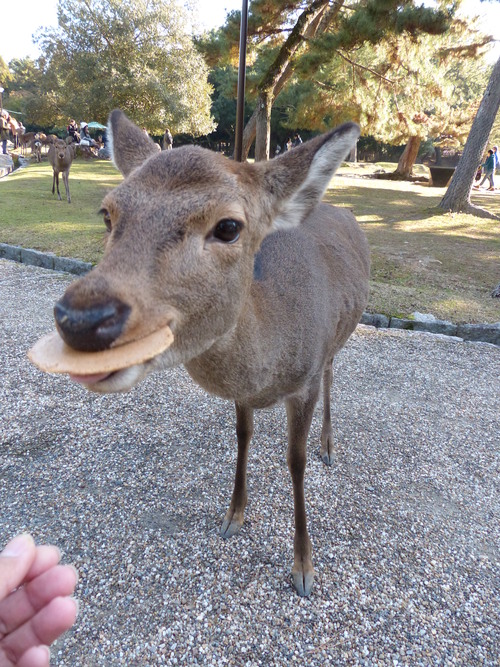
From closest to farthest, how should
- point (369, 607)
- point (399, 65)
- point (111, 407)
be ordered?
point (369, 607)
point (111, 407)
point (399, 65)

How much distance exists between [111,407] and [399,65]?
12811 millimetres

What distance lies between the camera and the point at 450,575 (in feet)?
7.80

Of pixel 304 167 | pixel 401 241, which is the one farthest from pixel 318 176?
pixel 401 241

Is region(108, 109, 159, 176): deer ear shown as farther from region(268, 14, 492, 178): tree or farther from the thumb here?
region(268, 14, 492, 178): tree

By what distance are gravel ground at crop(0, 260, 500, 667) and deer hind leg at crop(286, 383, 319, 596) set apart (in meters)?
0.07

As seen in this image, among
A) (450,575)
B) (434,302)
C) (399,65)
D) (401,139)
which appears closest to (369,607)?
(450,575)

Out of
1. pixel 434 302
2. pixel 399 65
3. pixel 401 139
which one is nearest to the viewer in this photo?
pixel 434 302

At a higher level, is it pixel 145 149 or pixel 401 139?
pixel 401 139

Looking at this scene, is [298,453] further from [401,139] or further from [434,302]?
[401,139]

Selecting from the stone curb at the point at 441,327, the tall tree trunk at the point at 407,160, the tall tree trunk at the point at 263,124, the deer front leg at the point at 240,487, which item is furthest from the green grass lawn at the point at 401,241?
the tall tree trunk at the point at 407,160

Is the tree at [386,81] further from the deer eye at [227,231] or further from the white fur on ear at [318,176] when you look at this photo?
the deer eye at [227,231]

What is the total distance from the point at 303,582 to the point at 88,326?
1981 mm

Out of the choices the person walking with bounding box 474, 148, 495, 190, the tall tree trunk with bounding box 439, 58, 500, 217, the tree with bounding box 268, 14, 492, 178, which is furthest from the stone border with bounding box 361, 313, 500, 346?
the person walking with bounding box 474, 148, 495, 190

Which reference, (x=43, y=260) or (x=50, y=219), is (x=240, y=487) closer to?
(x=43, y=260)
